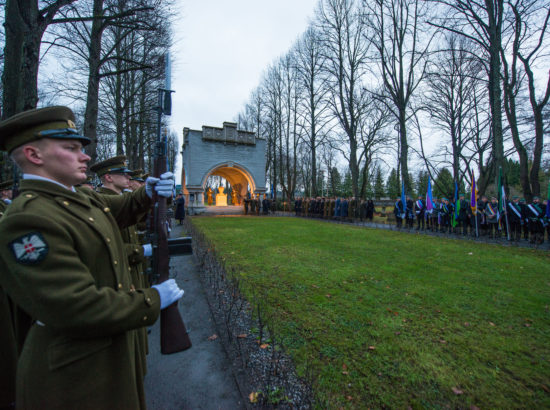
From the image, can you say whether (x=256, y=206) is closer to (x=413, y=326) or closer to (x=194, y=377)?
(x=413, y=326)

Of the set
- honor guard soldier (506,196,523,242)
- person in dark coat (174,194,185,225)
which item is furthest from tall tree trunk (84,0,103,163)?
honor guard soldier (506,196,523,242)

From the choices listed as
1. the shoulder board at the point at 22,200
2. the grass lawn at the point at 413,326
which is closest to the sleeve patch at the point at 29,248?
the shoulder board at the point at 22,200

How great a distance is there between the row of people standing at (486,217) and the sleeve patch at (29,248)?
1449 cm

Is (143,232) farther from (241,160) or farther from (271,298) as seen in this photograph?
(241,160)

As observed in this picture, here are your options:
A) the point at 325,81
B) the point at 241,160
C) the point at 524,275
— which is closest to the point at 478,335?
the point at 524,275

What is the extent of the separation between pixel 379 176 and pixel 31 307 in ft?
196

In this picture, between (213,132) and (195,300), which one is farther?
(213,132)

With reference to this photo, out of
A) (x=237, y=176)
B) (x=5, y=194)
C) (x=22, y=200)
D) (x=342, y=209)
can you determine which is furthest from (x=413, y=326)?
(x=237, y=176)

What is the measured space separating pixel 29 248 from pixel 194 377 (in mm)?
2480

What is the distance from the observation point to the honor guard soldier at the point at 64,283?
1.14 m

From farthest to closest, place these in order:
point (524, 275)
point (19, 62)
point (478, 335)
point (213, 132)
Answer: point (213, 132) → point (524, 275) → point (19, 62) → point (478, 335)

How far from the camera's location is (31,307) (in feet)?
3.81

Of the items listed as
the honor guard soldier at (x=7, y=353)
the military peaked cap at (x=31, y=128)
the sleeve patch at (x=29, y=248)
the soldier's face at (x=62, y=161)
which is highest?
the military peaked cap at (x=31, y=128)

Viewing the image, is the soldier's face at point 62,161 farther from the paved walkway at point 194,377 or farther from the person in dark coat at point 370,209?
the person in dark coat at point 370,209
